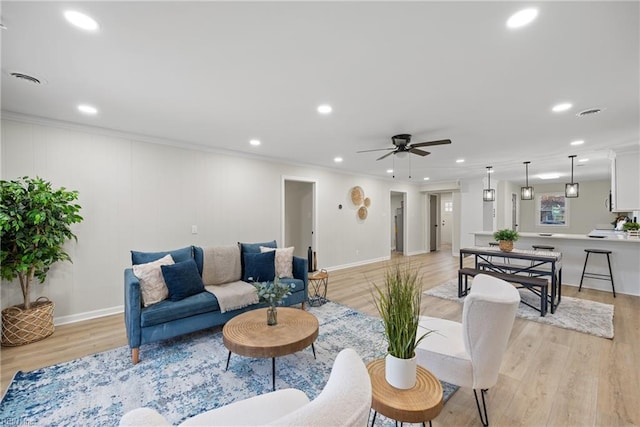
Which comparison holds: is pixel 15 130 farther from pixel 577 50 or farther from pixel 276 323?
pixel 577 50

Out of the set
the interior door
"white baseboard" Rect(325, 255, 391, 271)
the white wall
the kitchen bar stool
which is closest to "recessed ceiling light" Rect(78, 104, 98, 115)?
the white wall

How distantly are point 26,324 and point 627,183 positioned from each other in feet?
28.4

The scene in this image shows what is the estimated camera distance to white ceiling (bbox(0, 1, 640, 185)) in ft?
5.16

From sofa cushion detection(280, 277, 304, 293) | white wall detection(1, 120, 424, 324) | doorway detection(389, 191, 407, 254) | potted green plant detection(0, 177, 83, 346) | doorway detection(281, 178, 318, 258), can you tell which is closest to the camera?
potted green plant detection(0, 177, 83, 346)

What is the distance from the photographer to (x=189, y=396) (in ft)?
6.86

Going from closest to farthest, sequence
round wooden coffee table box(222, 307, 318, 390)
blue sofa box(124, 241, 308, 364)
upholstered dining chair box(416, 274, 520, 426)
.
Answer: upholstered dining chair box(416, 274, 520, 426) → round wooden coffee table box(222, 307, 318, 390) → blue sofa box(124, 241, 308, 364)

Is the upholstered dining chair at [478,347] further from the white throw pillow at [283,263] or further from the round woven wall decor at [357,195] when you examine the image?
the round woven wall decor at [357,195]

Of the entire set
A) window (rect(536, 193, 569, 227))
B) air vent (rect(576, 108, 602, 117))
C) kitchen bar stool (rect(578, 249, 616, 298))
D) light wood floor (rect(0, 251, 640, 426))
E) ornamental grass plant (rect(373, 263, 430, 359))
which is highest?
air vent (rect(576, 108, 602, 117))

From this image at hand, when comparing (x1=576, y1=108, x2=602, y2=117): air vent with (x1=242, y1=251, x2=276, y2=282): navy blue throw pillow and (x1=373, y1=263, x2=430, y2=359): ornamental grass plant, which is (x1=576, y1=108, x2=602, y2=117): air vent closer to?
(x1=373, y1=263, x2=430, y2=359): ornamental grass plant

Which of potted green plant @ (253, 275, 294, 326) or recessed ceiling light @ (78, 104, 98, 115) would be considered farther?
recessed ceiling light @ (78, 104, 98, 115)

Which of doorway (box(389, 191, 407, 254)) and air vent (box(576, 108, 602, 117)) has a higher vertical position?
air vent (box(576, 108, 602, 117))

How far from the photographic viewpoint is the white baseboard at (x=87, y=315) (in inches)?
135

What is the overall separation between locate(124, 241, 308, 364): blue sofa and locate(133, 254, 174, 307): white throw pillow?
0.21 ft

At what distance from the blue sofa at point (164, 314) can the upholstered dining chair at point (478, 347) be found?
86.5 inches
